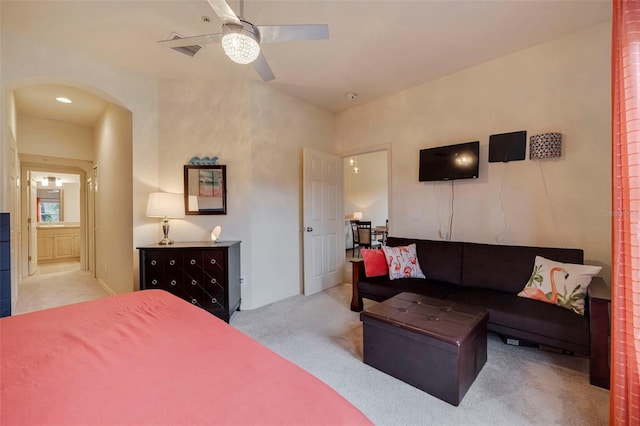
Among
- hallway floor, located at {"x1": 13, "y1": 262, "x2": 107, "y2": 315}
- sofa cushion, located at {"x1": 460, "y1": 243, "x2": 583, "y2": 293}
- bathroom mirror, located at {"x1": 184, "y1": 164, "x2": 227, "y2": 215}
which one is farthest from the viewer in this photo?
hallway floor, located at {"x1": 13, "y1": 262, "x2": 107, "y2": 315}

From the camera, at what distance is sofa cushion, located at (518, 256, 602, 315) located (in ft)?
7.00

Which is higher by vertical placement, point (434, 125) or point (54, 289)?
point (434, 125)

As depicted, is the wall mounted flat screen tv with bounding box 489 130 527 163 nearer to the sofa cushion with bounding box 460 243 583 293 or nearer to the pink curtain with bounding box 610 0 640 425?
the sofa cushion with bounding box 460 243 583 293

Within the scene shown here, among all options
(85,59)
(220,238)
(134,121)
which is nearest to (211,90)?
(134,121)

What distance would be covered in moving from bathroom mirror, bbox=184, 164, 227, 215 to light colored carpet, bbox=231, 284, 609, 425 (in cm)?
154

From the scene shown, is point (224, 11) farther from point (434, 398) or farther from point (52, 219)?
point (52, 219)

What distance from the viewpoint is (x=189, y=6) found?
2148mm

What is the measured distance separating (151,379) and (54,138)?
19.1ft

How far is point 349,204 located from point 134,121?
6.32 metres

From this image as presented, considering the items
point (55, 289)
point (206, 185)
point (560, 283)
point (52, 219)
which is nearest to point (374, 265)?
point (560, 283)

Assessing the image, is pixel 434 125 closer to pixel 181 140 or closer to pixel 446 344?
pixel 446 344

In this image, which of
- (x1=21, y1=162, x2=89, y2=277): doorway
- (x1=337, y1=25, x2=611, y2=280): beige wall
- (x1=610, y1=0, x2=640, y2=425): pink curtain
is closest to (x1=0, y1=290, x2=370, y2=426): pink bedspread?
(x1=610, y1=0, x2=640, y2=425): pink curtain

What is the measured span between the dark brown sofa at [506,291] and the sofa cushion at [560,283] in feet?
0.20

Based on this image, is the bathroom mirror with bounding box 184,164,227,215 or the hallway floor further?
the hallway floor
